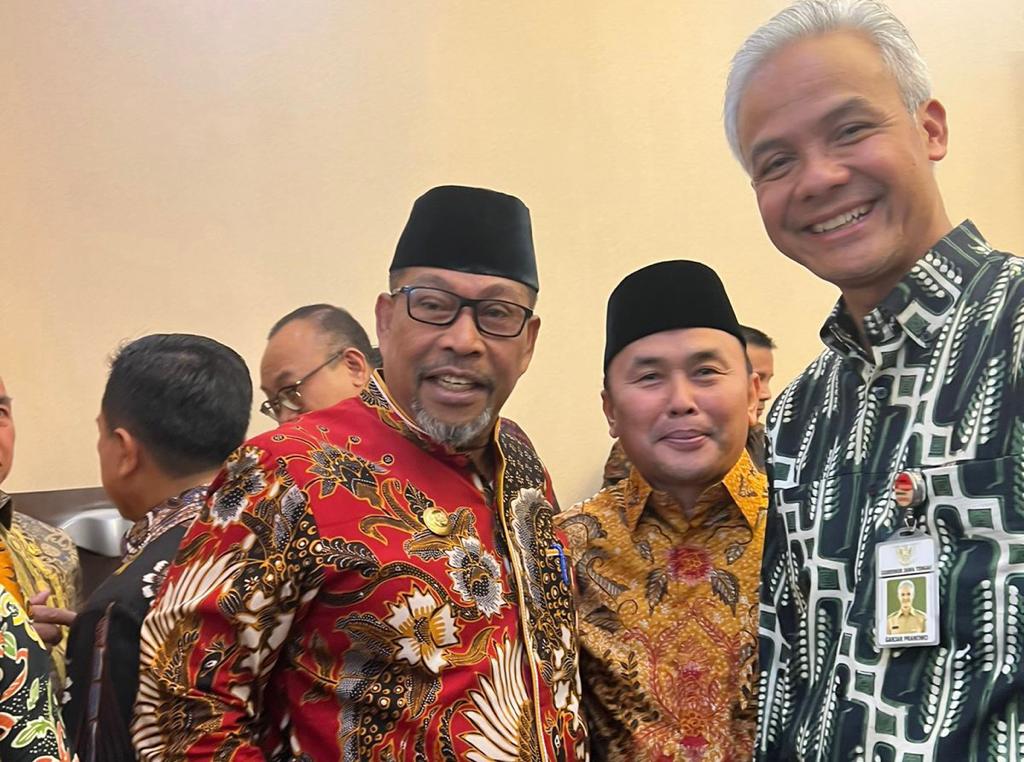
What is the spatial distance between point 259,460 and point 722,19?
11.6ft

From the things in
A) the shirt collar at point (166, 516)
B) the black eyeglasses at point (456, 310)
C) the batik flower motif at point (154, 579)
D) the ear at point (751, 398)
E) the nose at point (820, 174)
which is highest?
the nose at point (820, 174)

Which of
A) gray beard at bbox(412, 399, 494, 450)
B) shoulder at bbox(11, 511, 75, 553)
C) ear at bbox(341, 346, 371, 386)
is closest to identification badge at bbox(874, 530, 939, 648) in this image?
gray beard at bbox(412, 399, 494, 450)

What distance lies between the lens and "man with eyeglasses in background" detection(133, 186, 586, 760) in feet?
5.05

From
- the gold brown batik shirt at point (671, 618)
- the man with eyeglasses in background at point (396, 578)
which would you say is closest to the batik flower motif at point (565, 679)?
the man with eyeglasses in background at point (396, 578)

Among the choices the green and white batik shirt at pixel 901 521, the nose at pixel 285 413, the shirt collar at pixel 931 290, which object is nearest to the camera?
the green and white batik shirt at pixel 901 521

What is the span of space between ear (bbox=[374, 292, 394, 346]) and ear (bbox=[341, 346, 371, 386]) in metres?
1.22

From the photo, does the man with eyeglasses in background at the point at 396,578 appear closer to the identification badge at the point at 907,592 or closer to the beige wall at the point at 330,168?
the identification badge at the point at 907,592

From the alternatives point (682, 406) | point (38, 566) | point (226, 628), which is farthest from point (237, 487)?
point (38, 566)

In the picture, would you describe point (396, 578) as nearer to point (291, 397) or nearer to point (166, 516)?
point (166, 516)

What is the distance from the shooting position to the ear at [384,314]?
1.88 m

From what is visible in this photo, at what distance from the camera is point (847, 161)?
1.33 meters

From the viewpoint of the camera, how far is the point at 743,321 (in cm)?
451

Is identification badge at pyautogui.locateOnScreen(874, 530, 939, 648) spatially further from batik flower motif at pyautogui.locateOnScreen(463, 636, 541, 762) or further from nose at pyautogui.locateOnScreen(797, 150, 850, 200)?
batik flower motif at pyautogui.locateOnScreen(463, 636, 541, 762)

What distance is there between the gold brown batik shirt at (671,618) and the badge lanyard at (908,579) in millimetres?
→ 660
